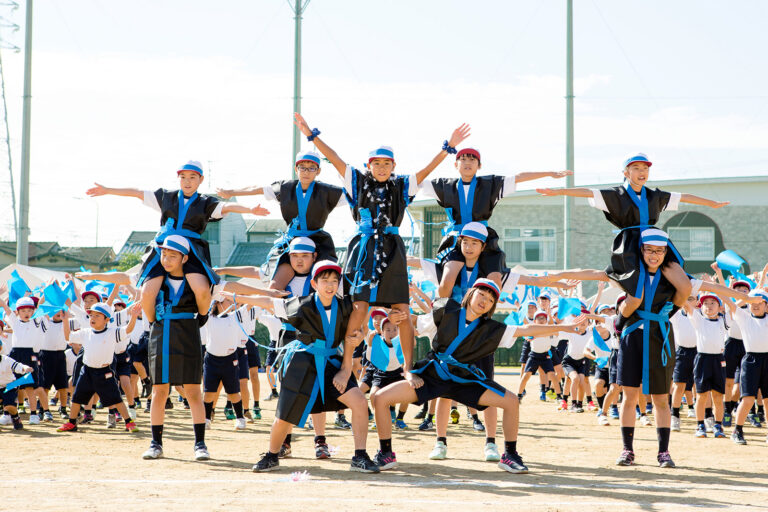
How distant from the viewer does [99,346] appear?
12234 mm

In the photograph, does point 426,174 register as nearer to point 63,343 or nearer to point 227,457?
point 227,457

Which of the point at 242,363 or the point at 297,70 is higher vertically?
the point at 297,70

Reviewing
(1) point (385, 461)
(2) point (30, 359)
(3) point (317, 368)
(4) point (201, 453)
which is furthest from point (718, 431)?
(2) point (30, 359)

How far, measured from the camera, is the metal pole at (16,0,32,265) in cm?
2322

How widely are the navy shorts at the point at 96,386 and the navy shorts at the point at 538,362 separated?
8472 mm

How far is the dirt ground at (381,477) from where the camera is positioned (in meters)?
5.94

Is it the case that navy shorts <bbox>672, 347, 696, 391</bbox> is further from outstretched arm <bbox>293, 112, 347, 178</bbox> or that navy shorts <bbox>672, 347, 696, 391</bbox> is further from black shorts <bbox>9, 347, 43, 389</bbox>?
black shorts <bbox>9, 347, 43, 389</bbox>

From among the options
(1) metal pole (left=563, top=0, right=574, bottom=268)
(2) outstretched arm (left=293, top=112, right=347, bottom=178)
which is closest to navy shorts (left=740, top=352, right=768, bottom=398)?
(2) outstretched arm (left=293, top=112, right=347, bottom=178)

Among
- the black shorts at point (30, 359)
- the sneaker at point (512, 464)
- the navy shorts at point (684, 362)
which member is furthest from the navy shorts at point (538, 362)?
the sneaker at point (512, 464)

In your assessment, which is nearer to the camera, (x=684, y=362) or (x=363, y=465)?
(x=363, y=465)

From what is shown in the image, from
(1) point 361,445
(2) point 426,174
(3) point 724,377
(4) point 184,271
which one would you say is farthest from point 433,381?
(3) point 724,377

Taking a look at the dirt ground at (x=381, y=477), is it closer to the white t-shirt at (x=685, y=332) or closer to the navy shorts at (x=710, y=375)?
the navy shorts at (x=710, y=375)

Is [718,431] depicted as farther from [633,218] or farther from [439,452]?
[439,452]

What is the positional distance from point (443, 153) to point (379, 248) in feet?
3.77
